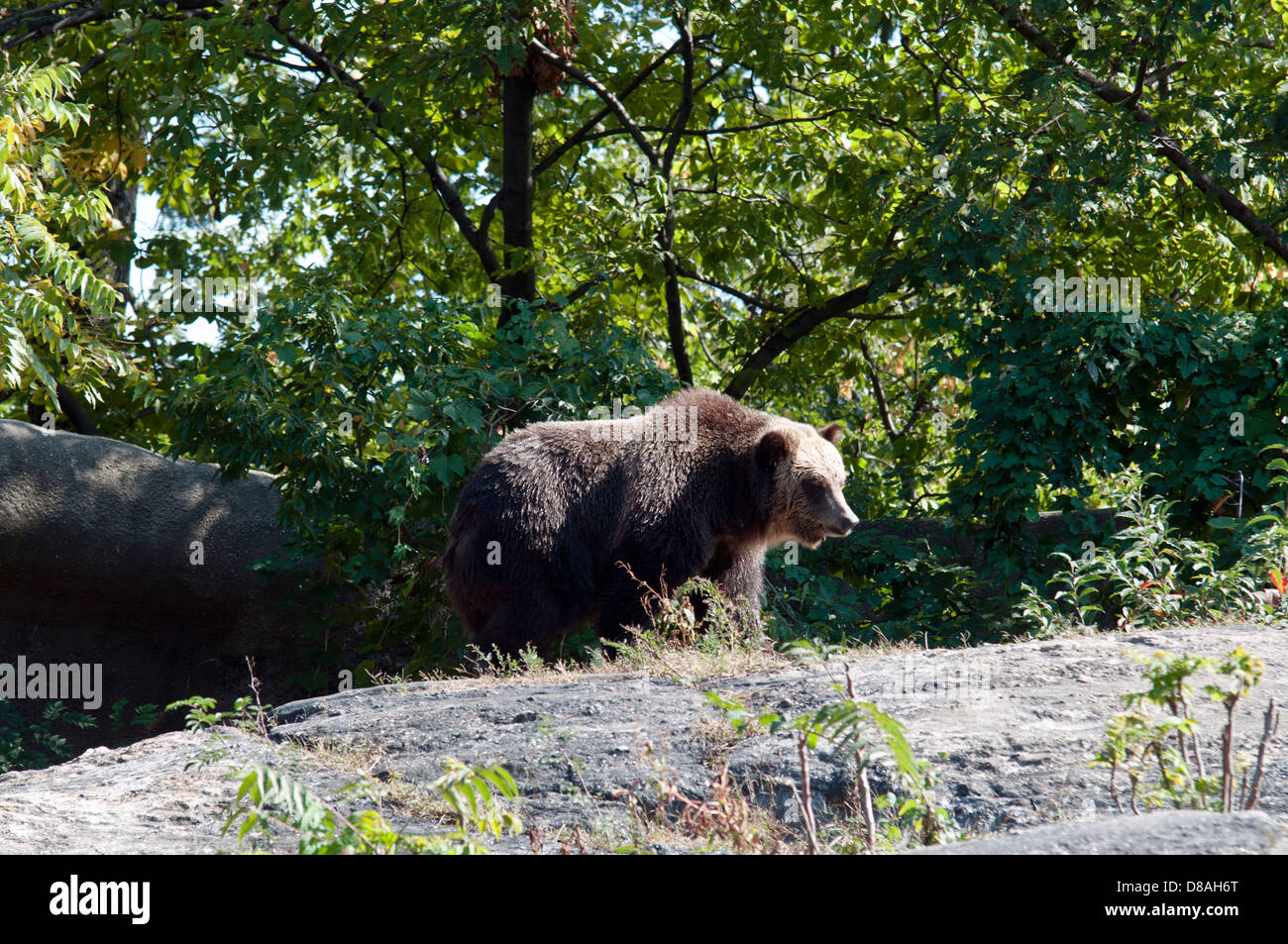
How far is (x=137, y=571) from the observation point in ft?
39.3

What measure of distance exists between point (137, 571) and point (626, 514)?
5820mm

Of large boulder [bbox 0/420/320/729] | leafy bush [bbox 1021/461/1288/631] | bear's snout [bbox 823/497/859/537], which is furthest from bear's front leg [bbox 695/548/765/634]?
large boulder [bbox 0/420/320/729]

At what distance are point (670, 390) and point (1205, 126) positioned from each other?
16.3 ft

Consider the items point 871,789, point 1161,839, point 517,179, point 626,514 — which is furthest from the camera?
point 517,179

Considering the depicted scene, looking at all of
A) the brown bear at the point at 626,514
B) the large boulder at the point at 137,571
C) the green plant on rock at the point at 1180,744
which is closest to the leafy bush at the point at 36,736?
the large boulder at the point at 137,571

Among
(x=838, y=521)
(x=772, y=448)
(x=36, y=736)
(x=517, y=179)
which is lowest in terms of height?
(x=36, y=736)

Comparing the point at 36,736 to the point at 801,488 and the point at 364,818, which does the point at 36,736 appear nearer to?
the point at 801,488

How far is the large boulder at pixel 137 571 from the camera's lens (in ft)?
38.3

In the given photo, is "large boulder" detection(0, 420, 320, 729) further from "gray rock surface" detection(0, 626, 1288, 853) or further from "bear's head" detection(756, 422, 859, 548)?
"gray rock surface" detection(0, 626, 1288, 853)

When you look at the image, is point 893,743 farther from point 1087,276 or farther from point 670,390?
point 1087,276

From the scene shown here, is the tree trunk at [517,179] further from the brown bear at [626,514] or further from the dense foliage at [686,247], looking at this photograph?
the brown bear at [626,514]

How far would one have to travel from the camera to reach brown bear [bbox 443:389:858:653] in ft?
26.8

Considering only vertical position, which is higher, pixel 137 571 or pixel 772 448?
pixel 772 448

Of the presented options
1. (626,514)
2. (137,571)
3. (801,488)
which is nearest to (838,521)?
(801,488)
